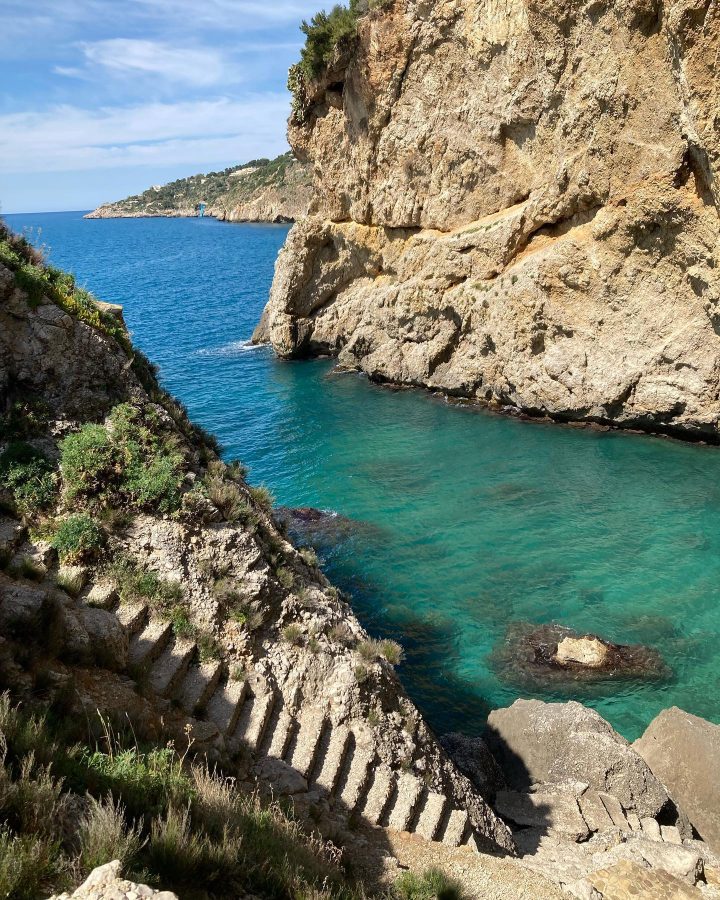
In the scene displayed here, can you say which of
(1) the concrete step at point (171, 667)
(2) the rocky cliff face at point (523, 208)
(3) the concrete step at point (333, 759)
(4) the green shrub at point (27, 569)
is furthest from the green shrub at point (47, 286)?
(2) the rocky cliff face at point (523, 208)

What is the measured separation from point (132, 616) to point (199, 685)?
147 cm

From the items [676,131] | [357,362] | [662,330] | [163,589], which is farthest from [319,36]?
[163,589]

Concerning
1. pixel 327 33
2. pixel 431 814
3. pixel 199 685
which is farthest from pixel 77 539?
pixel 327 33

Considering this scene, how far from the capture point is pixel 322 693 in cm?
1029

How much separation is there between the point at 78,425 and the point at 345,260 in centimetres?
3354

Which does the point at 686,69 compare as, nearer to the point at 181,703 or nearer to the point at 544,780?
the point at 544,780

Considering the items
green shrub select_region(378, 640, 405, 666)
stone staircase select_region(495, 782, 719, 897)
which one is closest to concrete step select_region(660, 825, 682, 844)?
stone staircase select_region(495, 782, 719, 897)

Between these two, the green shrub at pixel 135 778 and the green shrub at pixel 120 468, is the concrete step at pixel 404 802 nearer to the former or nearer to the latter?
the green shrub at pixel 135 778

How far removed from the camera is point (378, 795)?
9.27 meters

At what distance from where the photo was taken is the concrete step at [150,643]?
9249mm

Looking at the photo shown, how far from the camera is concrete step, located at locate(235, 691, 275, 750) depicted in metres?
9.17

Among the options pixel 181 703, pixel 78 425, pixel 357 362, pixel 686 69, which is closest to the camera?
pixel 181 703

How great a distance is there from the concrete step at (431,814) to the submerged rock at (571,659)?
19.5 feet

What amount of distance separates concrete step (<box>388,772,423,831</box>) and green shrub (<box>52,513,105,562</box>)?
587 cm
